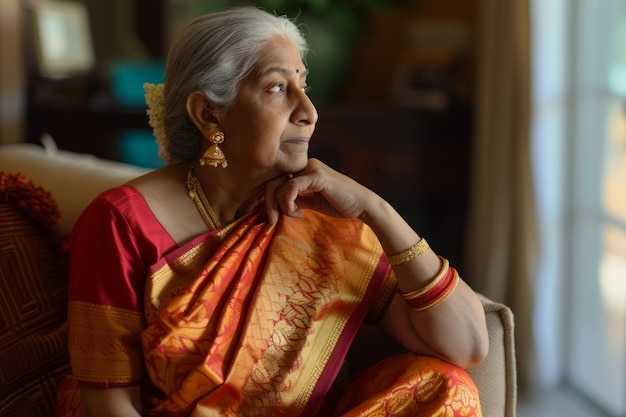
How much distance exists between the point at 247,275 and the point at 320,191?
7.5 inches

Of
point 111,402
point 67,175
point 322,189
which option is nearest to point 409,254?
point 322,189

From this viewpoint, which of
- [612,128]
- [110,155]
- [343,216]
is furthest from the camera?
[110,155]

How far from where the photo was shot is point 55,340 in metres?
1.61

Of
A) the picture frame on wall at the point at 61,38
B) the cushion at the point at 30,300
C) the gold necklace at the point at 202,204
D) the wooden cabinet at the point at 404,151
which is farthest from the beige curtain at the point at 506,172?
the picture frame on wall at the point at 61,38

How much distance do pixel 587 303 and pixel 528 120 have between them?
0.68 meters

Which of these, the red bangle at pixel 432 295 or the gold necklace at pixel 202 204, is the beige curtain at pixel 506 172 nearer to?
the red bangle at pixel 432 295

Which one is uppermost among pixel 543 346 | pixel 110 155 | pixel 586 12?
pixel 586 12

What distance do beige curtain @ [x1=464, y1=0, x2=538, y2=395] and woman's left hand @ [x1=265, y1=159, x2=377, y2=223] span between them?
143 cm

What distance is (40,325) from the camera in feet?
5.24

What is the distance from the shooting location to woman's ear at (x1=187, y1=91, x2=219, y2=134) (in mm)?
1414

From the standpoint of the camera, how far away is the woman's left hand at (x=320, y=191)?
1405mm

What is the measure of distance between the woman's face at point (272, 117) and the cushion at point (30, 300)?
1.53 ft

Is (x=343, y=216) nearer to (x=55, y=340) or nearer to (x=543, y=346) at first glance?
(x=55, y=340)

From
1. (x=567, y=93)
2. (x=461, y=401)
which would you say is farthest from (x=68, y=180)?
(x=567, y=93)
